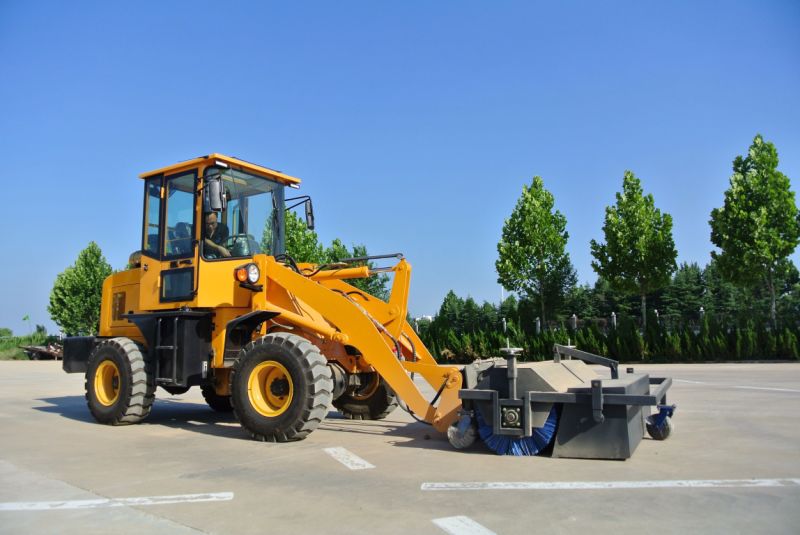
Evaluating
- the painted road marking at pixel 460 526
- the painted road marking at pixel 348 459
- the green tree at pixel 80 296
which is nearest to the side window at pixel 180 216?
the painted road marking at pixel 348 459

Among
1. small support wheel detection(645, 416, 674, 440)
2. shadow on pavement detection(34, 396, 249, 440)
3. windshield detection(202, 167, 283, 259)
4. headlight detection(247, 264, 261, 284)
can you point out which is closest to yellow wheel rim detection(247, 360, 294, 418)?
shadow on pavement detection(34, 396, 249, 440)

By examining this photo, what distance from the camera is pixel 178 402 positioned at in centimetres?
1221

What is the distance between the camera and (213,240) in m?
8.34

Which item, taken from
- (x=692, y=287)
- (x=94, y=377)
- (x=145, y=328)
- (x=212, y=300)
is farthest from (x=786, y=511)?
(x=692, y=287)

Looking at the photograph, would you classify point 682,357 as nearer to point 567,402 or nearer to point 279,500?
point 567,402

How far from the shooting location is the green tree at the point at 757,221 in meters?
21.9

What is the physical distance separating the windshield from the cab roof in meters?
0.08

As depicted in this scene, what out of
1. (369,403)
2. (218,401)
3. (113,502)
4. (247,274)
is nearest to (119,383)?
(218,401)

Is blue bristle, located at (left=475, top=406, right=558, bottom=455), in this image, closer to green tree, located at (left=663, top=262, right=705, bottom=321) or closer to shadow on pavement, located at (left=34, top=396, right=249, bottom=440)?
shadow on pavement, located at (left=34, top=396, right=249, bottom=440)

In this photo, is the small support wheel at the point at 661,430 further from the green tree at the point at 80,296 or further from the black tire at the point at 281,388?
the green tree at the point at 80,296

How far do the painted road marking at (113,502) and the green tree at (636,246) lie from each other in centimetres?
2238

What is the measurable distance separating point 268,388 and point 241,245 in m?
2.12

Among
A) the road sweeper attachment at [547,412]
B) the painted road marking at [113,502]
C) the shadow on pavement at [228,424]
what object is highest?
the road sweeper attachment at [547,412]

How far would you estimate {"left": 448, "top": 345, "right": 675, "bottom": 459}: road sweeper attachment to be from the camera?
18.6 ft
